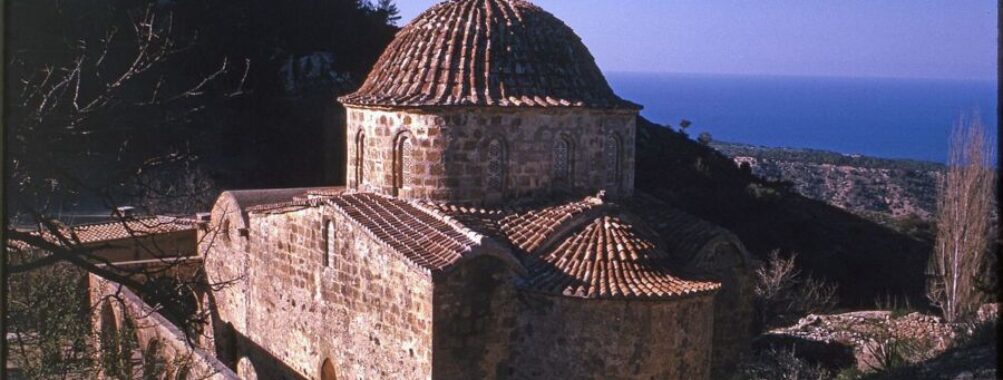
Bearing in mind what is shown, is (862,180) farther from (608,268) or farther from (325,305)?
(325,305)

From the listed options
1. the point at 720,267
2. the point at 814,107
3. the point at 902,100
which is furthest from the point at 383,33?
the point at 814,107

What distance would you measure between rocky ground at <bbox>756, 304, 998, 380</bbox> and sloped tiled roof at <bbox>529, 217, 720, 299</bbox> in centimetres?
289

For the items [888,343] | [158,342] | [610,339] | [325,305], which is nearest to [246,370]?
[158,342]

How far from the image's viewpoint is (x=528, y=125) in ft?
35.7

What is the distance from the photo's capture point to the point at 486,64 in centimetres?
1117

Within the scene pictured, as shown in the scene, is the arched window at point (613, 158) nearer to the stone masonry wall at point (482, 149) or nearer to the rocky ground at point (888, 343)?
the stone masonry wall at point (482, 149)

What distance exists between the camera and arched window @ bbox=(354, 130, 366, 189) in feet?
39.1

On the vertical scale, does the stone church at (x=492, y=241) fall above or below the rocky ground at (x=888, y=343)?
above

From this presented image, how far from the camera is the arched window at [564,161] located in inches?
442

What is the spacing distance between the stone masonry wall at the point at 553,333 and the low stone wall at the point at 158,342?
2649 mm

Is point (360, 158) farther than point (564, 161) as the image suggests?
Yes

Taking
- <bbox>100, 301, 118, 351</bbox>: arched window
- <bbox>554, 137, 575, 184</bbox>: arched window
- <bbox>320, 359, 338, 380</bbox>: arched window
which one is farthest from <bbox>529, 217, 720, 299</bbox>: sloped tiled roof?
<bbox>100, 301, 118, 351</bbox>: arched window

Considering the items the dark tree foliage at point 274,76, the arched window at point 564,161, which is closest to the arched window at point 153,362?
the arched window at point 564,161

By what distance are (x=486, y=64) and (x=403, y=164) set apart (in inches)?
68.1
